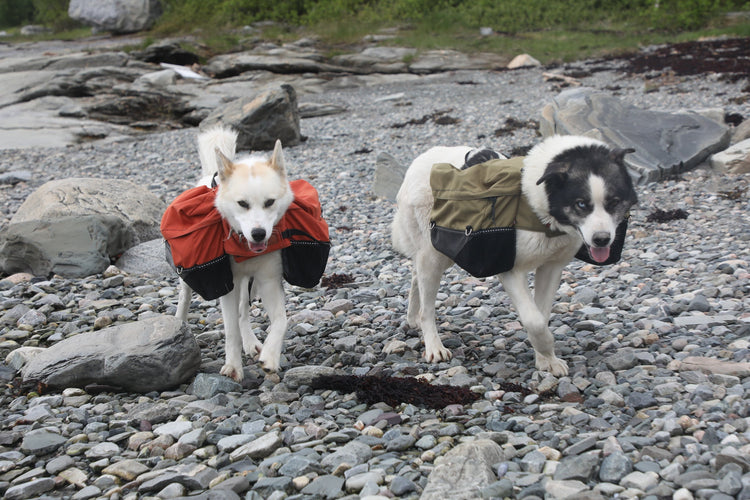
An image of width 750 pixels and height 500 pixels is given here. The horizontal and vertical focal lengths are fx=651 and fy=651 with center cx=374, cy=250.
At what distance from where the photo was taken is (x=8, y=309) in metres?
6.51

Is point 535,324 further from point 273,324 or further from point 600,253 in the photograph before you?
point 273,324

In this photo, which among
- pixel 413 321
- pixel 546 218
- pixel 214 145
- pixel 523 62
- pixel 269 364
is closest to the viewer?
pixel 546 218

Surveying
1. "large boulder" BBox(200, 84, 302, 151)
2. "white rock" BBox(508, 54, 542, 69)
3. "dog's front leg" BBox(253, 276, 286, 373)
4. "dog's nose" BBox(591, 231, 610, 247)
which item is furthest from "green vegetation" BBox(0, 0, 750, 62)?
"dog's front leg" BBox(253, 276, 286, 373)

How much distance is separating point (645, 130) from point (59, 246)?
366 inches

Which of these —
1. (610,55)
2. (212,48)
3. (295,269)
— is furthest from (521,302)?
(212,48)

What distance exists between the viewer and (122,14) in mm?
40594

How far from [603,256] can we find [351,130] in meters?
13.2

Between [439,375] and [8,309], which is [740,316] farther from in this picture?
[8,309]

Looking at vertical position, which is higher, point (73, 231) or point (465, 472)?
point (73, 231)

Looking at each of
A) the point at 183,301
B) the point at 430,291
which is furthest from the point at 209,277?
the point at 430,291

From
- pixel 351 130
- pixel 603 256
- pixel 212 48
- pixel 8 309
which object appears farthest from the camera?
pixel 212 48

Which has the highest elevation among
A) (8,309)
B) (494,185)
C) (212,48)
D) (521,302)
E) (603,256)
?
(212,48)

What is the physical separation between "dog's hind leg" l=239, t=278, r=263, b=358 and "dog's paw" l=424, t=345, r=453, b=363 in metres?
1.44

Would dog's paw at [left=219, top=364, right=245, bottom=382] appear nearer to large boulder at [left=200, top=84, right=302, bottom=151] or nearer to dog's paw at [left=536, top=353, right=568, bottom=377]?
dog's paw at [left=536, top=353, right=568, bottom=377]
